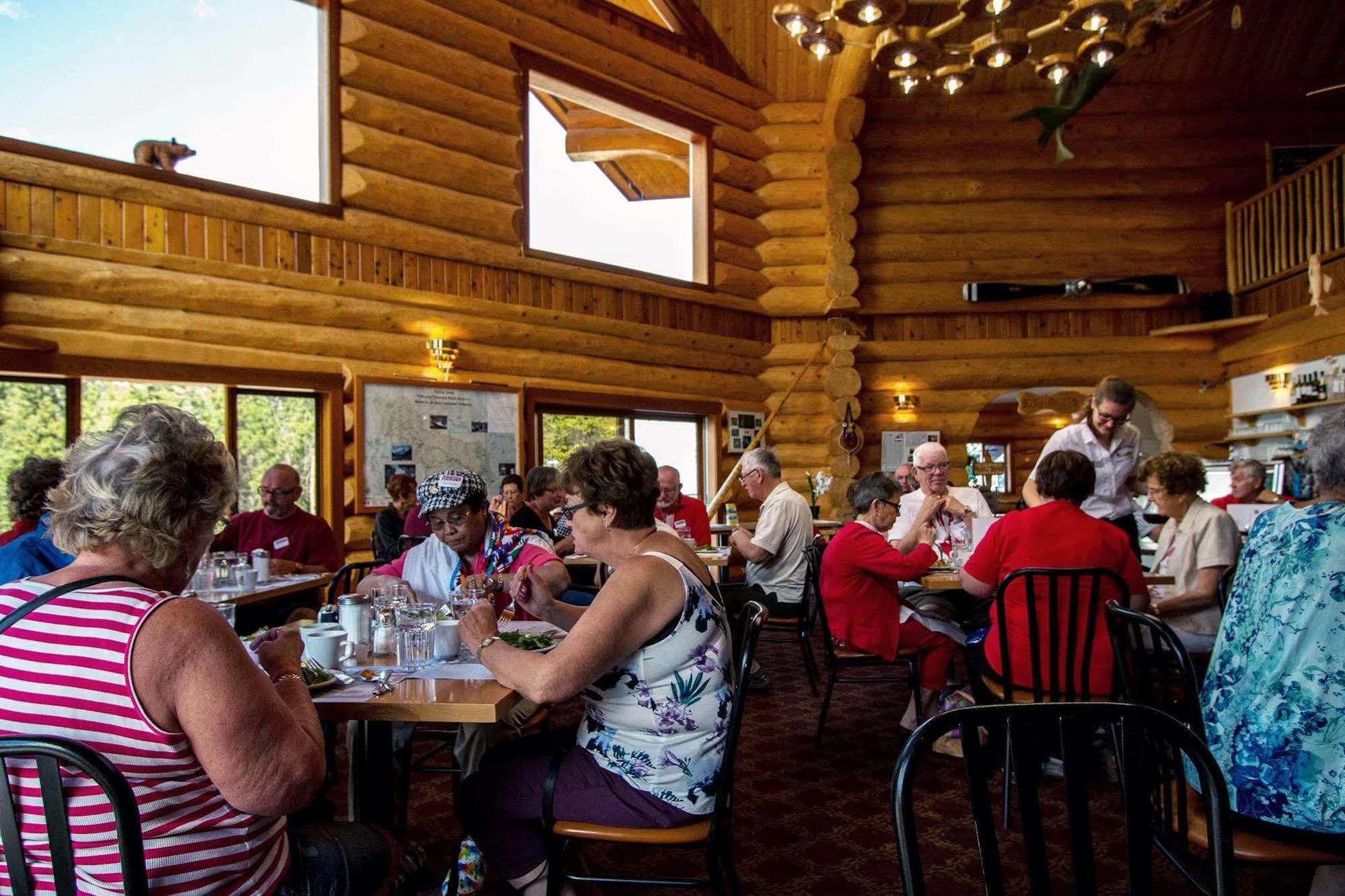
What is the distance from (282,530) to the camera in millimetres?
5535

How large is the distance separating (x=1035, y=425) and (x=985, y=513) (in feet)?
38.1

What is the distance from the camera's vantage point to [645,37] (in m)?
9.46

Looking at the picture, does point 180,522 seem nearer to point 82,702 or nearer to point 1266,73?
point 82,702

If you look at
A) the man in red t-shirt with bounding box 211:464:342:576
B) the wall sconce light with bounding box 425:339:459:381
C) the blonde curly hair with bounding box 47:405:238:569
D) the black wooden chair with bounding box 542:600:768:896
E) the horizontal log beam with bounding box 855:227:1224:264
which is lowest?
the black wooden chair with bounding box 542:600:768:896

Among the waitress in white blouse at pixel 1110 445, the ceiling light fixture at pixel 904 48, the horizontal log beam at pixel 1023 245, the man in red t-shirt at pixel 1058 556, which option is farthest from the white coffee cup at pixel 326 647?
the horizontal log beam at pixel 1023 245

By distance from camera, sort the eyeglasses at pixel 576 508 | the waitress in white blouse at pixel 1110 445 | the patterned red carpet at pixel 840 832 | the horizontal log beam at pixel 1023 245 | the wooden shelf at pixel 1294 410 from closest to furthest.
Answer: the eyeglasses at pixel 576 508 → the patterned red carpet at pixel 840 832 → the waitress in white blouse at pixel 1110 445 → the wooden shelf at pixel 1294 410 → the horizontal log beam at pixel 1023 245

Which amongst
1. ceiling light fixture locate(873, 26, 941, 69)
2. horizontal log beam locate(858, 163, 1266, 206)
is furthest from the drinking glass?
horizontal log beam locate(858, 163, 1266, 206)

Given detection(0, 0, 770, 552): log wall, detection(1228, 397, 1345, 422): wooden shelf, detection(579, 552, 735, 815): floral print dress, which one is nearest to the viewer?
detection(579, 552, 735, 815): floral print dress

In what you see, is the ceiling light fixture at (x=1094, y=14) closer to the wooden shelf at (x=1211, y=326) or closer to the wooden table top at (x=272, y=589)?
the wooden shelf at (x=1211, y=326)

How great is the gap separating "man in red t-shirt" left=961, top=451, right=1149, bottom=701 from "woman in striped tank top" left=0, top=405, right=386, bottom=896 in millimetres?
2894

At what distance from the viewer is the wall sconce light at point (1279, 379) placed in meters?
9.69

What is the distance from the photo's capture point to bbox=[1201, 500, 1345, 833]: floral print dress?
195 cm

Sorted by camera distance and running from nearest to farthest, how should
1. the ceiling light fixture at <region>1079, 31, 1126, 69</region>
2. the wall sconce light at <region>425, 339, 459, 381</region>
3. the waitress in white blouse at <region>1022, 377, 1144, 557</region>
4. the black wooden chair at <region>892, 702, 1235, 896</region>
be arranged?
the black wooden chair at <region>892, 702, 1235, 896</region>
the waitress in white blouse at <region>1022, 377, 1144, 557</region>
the ceiling light fixture at <region>1079, 31, 1126, 69</region>
the wall sconce light at <region>425, 339, 459, 381</region>

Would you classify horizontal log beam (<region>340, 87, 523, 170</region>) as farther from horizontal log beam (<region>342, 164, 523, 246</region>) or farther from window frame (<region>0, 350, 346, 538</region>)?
window frame (<region>0, 350, 346, 538</region>)
